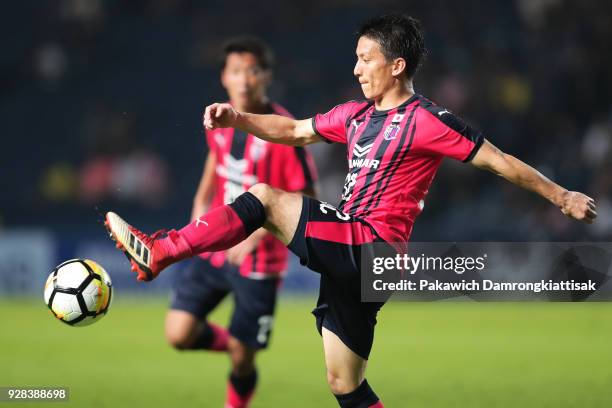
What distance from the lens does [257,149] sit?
6016 mm

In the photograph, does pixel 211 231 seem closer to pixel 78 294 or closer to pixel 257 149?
pixel 78 294

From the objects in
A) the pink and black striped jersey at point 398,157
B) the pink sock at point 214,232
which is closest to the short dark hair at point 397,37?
the pink and black striped jersey at point 398,157

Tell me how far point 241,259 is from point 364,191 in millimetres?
1660

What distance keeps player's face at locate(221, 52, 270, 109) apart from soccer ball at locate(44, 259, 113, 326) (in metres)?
1.90

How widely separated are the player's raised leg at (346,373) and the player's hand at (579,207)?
3.76ft

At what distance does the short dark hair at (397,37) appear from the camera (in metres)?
4.38

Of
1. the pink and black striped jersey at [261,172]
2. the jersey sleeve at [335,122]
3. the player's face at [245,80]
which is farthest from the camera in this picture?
the player's face at [245,80]

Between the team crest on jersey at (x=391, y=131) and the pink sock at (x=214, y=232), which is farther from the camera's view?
the team crest on jersey at (x=391, y=131)

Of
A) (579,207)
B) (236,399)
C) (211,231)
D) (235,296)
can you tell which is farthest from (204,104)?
(579,207)

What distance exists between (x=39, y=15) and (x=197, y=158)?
5.12 metres

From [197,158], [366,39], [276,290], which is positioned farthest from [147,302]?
[366,39]

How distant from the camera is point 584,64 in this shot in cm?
1377

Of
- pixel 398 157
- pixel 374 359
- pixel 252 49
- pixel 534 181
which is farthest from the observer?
pixel 374 359

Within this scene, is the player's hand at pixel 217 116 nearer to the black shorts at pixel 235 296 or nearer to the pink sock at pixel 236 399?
the black shorts at pixel 235 296
